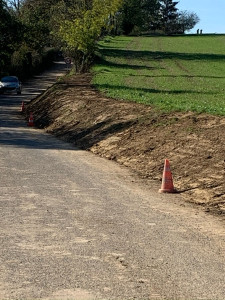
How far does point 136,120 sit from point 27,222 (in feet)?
41.3

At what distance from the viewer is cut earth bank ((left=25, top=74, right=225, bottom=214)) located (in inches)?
554

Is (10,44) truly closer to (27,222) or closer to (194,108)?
(194,108)

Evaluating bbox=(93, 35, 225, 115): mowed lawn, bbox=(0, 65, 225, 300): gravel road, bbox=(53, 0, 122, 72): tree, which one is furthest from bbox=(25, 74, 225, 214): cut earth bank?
bbox=(53, 0, 122, 72): tree

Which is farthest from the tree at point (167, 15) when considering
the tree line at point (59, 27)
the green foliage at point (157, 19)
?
the tree line at point (59, 27)

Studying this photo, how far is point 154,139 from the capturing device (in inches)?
744

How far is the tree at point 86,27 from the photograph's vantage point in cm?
5059

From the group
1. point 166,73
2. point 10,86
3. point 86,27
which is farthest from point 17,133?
point 10,86

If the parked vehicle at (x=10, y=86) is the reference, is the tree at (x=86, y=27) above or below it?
above

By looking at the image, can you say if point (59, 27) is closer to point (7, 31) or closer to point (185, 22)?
point (7, 31)

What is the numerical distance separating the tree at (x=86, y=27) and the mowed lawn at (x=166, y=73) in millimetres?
2474

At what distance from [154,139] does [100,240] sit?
10.0m

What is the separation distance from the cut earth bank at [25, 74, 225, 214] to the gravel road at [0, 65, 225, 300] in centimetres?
76

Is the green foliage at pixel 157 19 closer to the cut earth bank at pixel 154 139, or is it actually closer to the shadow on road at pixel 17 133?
the shadow on road at pixel 17 133

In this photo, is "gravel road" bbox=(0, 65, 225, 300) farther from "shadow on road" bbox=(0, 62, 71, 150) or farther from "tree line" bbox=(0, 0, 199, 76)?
"tree line" bbox=(0, 0, 199, 76)
